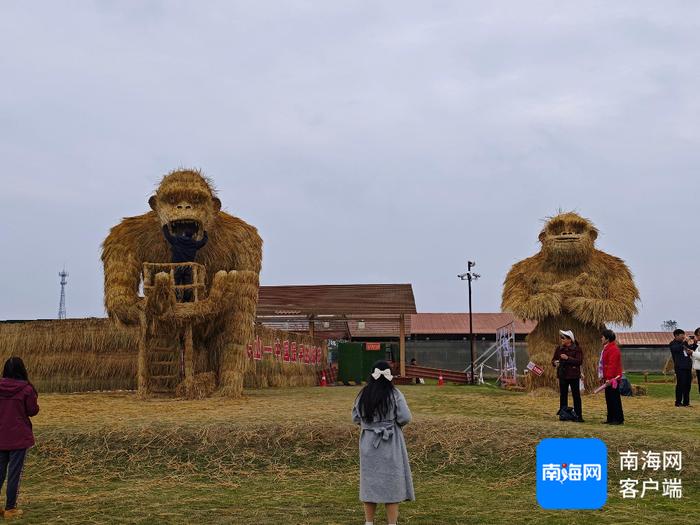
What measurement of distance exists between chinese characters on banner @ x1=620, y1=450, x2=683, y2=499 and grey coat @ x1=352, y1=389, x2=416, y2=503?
3013 mm

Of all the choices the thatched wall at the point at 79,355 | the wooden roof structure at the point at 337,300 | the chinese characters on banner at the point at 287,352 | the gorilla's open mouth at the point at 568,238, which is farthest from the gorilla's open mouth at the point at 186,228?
the wooden roof structure at the point at 337,300

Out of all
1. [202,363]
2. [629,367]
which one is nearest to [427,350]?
[629,367]

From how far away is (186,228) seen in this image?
1454 cm

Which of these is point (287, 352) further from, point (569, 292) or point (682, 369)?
point (682, 369)

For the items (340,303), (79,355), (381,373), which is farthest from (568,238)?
(340,303)

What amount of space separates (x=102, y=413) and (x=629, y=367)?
37704mm

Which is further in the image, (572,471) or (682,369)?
(682,369)

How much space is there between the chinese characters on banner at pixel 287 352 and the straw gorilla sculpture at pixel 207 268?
3.87 m

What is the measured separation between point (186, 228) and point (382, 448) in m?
9.57

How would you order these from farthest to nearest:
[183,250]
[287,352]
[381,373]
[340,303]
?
[340,303] < [287,352] < [183,250] < [381,373]

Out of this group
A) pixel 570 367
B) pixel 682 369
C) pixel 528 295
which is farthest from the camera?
pixel 528 295

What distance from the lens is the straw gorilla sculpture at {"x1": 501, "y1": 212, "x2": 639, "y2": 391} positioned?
1628 centimetres

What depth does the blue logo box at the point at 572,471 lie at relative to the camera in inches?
282

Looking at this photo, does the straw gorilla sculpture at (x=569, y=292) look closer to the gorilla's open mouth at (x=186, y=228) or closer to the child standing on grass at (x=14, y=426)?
the gorilla's open mouth at (x=186, y=228)
